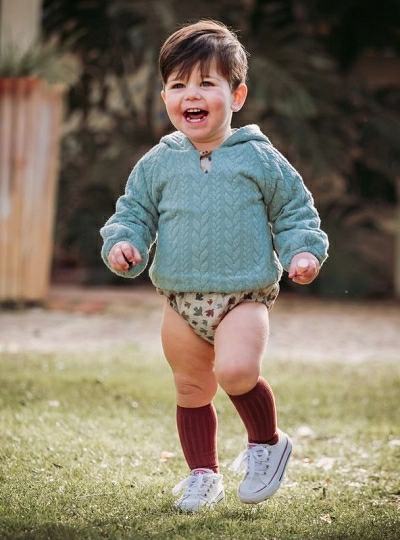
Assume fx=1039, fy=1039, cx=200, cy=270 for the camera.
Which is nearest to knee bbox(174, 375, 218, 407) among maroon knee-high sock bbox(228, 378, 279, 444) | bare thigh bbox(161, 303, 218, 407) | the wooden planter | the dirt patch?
bare thigh bbox(161, 303, 218, 407)

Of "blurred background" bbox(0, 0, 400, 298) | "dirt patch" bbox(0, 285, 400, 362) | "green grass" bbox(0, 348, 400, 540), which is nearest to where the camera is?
"green grass" bbox(0, 348, 400, 540)

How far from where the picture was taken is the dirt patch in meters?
6.36

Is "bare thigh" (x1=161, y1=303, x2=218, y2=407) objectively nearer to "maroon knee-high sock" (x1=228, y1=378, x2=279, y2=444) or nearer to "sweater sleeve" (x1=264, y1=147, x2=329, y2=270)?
"maroon knee-high sock" (x1=228, y1=378, x2=279, y2=444)

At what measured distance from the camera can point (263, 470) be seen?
287 centimetres

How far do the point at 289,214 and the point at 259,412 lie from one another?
563mm

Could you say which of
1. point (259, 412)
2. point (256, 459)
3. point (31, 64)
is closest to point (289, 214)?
point (259, 412)

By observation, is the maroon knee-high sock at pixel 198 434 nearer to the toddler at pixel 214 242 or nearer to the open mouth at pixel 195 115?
the toddler at pixel 214 242

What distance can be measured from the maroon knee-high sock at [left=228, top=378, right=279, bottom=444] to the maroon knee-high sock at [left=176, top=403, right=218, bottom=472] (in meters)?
0.15

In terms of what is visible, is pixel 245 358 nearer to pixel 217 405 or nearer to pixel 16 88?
pixel 217 405

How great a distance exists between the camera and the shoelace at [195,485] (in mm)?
2947

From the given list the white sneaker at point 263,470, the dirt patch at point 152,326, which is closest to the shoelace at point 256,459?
the white sneaker at point 263,470

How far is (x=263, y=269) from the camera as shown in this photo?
2.91 metres

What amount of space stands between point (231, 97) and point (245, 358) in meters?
0.76

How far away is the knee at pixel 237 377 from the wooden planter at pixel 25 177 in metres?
5.10
